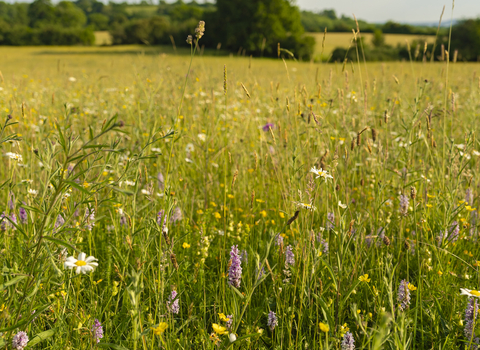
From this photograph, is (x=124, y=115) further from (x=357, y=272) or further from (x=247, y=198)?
(x=357, y=272)

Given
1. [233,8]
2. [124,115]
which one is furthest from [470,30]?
[124,115]

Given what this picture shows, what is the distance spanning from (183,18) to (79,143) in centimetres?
5764

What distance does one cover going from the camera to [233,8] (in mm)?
34531

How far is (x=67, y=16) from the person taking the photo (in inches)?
2313

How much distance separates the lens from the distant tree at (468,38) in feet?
87.9

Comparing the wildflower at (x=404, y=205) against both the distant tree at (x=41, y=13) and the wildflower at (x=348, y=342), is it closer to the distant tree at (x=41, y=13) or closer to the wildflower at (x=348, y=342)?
the wildflower at (x=348, y=342)

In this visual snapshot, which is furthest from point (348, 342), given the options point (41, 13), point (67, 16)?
point (41, 13)

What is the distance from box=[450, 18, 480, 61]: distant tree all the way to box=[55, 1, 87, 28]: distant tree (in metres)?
54.5

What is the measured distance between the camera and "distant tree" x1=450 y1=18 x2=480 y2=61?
1055 inches

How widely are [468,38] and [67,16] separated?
58.9 m

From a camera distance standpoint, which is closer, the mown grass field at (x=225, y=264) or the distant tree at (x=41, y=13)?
the mown grass field at (x=225, y=264)

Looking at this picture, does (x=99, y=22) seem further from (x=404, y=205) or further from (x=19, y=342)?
(x=19, y=342)

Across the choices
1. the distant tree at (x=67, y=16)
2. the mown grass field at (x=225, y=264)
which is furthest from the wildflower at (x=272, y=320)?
the distant tree at (x=67, y=16)

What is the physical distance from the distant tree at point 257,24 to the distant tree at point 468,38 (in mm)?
11665
